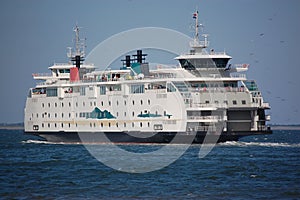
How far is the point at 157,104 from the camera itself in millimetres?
53906

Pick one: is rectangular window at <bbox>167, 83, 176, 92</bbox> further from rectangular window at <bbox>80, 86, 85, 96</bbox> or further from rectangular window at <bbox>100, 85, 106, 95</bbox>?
rectangular window at <bbox>80, 86, 85, 96</bbox>

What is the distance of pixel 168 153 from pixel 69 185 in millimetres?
15817

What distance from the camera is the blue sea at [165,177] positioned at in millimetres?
31078

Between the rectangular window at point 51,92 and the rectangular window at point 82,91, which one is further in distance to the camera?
the rectangular window at point 51,92

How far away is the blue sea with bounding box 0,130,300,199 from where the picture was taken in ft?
102

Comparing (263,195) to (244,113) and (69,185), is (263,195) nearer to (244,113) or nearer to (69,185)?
(69,185)

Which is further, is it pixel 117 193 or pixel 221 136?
pixel 221 136

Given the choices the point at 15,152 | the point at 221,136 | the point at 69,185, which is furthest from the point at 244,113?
the point at 69,185

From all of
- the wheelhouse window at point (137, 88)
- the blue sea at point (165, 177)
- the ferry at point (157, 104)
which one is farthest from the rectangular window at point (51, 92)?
the blue sea at point (165, 177)

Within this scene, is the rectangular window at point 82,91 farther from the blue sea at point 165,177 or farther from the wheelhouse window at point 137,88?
the blue sea at point 165,177

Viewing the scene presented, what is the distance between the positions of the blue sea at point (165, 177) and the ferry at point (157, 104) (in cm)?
258

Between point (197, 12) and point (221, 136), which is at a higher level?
point (197, 12)

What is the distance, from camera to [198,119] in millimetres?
51562

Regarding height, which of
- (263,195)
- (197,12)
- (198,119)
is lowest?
(263,195)
